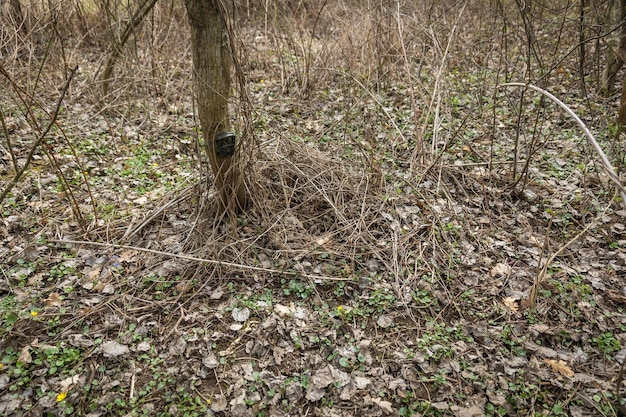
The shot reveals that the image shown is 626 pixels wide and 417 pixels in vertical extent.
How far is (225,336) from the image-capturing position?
2.68m

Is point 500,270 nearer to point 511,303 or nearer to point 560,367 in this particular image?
point 511,303

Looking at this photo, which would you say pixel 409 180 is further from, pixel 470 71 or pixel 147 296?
pixel 470 71

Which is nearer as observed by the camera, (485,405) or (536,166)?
(485,405)

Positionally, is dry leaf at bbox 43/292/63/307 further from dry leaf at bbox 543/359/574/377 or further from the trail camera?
dry leaf at bbox 543/359/574/377

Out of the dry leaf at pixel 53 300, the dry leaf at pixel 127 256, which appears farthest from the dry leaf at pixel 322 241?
the dry leaf at pixel 53 300

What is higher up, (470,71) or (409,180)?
(470,71)

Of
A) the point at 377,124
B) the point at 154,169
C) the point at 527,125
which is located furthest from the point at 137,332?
the point at 527,125

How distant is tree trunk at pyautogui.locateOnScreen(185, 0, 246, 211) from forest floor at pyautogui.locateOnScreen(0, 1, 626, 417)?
17cm

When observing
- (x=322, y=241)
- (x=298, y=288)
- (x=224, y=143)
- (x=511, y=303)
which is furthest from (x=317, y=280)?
(x=511, y=303)

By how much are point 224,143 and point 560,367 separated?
2.60 meters

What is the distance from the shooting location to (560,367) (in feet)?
8.14

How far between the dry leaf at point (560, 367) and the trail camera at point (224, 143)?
249 cm

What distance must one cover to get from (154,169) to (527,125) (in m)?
4.24

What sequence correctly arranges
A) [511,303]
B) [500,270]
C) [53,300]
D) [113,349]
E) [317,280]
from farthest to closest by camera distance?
1. [500,270]
2. [317,280]
3. [511,303]
4. [53,300]
5. [113,349]
